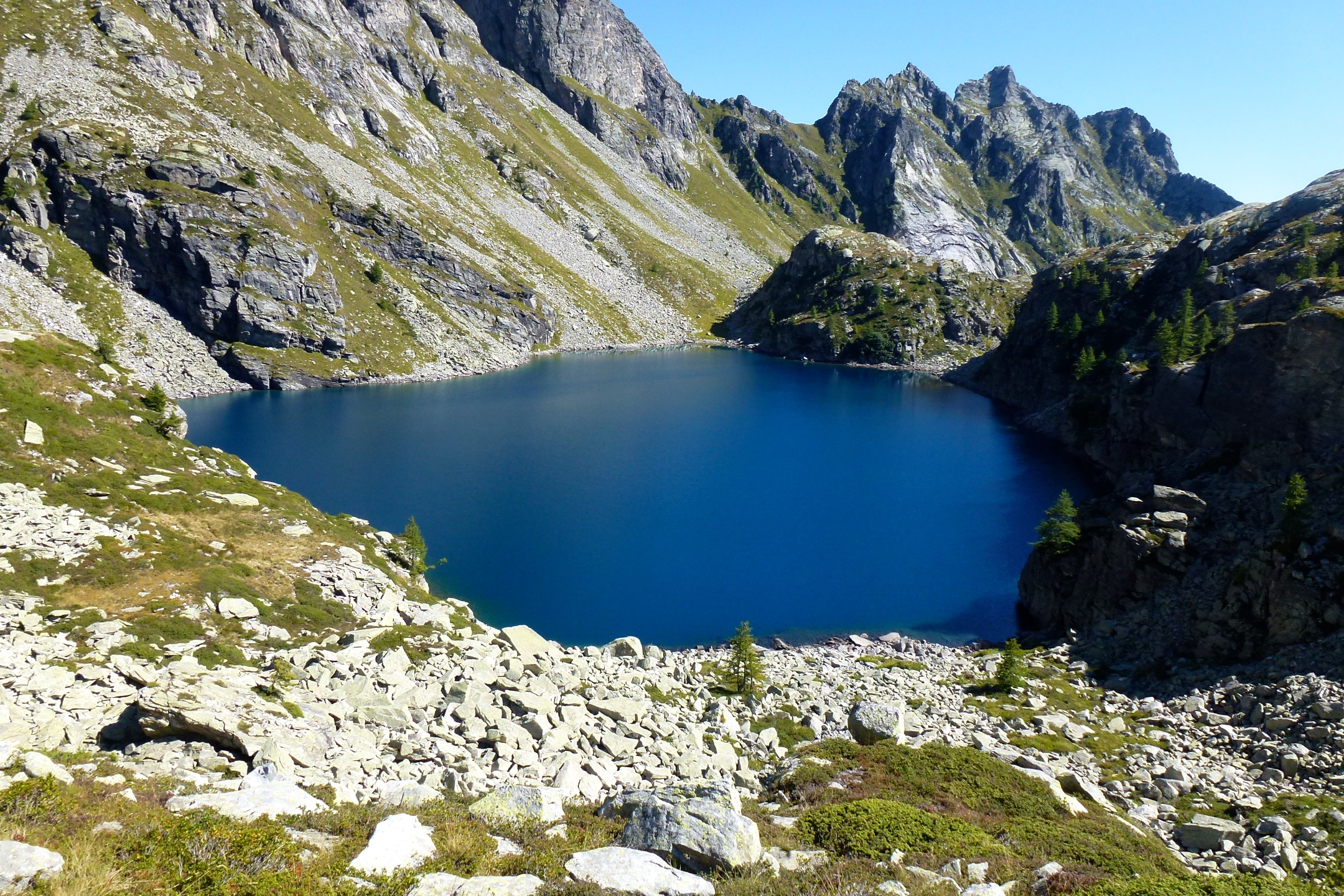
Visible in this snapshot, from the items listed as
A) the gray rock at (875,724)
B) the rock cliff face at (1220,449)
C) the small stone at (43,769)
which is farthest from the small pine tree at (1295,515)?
the small stone at (43,769)

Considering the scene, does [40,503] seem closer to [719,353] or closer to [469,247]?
[469,247]

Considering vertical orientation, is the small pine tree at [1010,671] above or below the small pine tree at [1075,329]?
below

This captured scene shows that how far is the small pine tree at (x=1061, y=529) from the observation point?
150 ft

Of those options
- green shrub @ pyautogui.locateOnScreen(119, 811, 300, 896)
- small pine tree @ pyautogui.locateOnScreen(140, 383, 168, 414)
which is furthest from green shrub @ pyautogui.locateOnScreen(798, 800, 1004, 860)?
small pine tree @ pyautogui.locateOnScreen(140, 383, 168, 414)

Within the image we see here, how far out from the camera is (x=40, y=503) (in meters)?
25.8

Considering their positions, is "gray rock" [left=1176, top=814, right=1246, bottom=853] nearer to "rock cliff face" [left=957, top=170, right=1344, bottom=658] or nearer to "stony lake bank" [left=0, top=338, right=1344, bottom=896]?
"stony lake bank" [left=0, top=338, right=1344, bottom=896]

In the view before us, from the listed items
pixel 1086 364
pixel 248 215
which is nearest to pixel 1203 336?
pixel 1086 364

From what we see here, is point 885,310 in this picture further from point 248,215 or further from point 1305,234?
point 248,215

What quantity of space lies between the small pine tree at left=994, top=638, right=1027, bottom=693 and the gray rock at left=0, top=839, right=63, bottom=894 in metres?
34.3

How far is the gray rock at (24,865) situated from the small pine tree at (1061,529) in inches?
1965

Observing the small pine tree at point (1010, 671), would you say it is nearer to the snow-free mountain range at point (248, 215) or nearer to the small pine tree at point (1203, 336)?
the small pine tree at point (1203, 336)

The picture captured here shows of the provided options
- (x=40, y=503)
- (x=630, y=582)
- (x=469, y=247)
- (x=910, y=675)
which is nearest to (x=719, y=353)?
(x=469, y=247)

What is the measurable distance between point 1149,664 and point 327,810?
38.0 m

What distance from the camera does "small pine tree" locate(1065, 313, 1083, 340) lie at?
366ft
